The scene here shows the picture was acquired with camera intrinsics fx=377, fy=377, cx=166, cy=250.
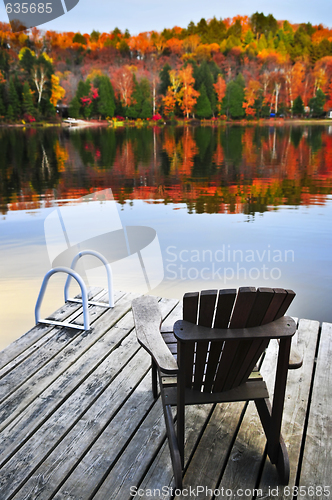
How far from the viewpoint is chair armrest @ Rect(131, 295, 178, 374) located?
143cm

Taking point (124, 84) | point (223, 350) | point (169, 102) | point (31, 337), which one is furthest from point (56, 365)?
point (124, 84)

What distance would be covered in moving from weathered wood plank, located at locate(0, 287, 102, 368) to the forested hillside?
143ft

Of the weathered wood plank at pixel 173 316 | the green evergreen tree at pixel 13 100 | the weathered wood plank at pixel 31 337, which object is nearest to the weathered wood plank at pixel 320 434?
the weathered wood plank at pixel 173 316

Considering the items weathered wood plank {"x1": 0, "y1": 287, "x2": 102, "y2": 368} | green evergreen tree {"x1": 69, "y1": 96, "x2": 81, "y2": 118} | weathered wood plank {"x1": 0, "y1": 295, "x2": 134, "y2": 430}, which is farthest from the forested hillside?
weathered wood plank {"x1": 0, "y1": 295, "x2": 134, "y2": 430}

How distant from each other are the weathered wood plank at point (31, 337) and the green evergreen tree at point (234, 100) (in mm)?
48243

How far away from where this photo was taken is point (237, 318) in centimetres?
131

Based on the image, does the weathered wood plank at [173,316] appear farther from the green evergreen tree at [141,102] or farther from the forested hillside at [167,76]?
the green evergreen tree at [141,102]

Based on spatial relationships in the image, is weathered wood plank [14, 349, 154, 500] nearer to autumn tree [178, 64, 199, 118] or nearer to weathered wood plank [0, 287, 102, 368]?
weathered wood plank [0, 287, 102, 368]

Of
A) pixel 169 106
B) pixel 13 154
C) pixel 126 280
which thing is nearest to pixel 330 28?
pixel 169 106

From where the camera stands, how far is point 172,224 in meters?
7.86

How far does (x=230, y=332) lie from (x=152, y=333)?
433 millimetres

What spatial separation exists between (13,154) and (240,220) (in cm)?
1469

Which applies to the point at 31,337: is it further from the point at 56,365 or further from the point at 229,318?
the point at 229,318

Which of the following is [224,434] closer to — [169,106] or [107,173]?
[107,173]
